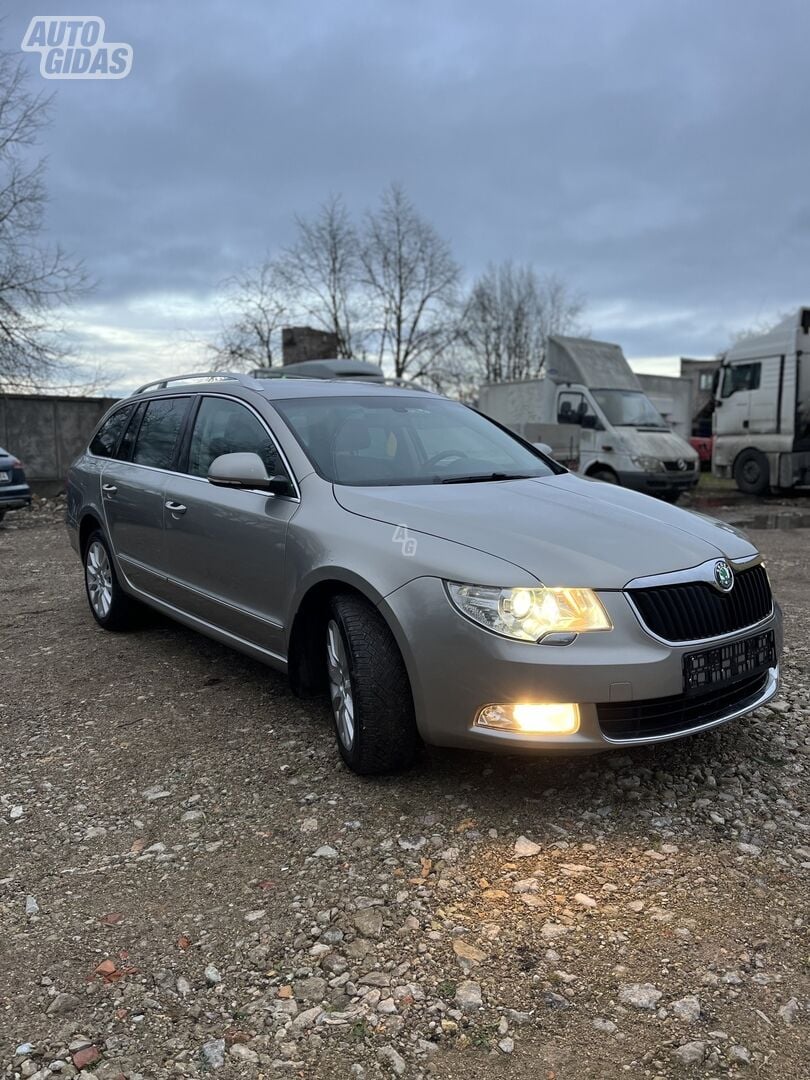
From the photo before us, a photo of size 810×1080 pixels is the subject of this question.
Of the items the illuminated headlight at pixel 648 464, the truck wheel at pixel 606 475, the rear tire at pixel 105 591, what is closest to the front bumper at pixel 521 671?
the rear tire at pixel 105 591

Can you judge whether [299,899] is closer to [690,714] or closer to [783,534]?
[690,714]

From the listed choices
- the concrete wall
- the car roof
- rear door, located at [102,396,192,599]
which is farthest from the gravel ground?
the concrete wall

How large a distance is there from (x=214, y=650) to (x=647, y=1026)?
381cm

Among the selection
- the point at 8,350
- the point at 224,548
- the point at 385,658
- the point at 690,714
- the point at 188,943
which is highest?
the point at 8,350

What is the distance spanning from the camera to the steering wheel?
4.05 meters

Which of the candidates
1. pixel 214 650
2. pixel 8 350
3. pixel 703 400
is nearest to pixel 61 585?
pixel 214 650

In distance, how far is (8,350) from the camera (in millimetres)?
17922

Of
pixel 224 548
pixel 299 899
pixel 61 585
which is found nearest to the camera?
pixel 299 899

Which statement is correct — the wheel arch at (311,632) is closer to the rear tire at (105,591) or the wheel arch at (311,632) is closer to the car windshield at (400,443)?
the car windshield at (400,443)

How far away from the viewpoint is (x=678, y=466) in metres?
14.5

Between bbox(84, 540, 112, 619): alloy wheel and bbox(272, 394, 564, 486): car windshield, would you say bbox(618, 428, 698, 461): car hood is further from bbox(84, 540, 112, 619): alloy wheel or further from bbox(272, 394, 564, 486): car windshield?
bbox(84, 540, 112, 619): alloy wheel

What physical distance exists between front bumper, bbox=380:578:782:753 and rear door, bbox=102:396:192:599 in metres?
2.34

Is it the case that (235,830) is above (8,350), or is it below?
below

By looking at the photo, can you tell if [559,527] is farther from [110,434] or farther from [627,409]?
[627,409]
